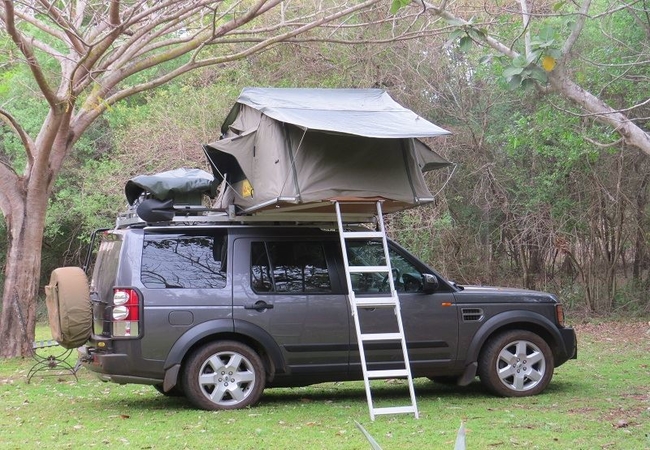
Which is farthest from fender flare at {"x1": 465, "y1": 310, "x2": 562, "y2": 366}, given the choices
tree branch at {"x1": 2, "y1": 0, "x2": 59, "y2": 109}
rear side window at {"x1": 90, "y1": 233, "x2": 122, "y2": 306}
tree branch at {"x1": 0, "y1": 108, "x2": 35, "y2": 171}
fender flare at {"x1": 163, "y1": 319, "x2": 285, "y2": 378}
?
tree branch at {"x1": 0, "y1": 108, "x2": 35, "y2": 171}

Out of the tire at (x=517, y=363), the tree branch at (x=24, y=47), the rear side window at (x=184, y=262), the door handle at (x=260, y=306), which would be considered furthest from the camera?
the tree branch at (x=24, y=47)

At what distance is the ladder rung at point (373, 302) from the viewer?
27.8 ft

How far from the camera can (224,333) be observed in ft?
28.3

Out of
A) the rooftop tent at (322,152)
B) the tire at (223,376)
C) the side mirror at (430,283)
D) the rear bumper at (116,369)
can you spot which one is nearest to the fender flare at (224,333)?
the tire at (223,376)

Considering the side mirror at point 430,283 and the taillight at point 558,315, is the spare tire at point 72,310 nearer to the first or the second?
the side mirror at point 430,283

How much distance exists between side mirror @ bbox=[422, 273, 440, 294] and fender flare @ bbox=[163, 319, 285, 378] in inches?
65.3

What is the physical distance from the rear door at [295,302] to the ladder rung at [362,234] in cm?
52

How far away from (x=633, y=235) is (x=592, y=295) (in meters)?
1.49

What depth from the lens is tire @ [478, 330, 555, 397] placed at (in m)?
9.17

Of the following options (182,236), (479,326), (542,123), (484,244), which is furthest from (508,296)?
(484,244)

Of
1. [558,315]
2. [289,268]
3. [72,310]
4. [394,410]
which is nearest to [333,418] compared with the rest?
[394,410]

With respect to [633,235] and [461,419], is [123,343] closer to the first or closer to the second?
[461,419]

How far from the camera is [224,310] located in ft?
28.2

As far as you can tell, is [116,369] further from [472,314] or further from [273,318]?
[472,314]
